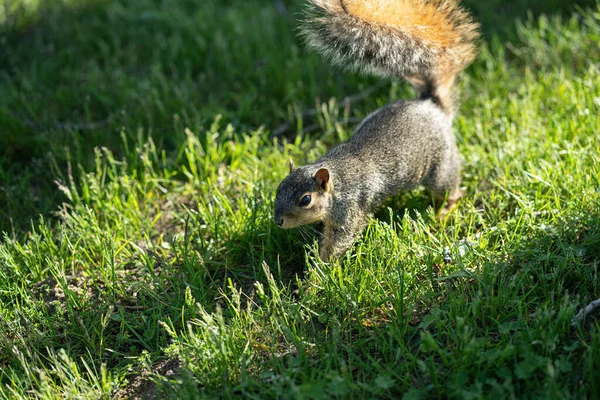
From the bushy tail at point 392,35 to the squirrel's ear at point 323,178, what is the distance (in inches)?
22.5

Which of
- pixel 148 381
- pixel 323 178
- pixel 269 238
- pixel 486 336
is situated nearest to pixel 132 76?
pixel 269 238

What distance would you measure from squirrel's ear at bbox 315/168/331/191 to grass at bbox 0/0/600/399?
321mm

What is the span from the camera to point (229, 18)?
5219mm

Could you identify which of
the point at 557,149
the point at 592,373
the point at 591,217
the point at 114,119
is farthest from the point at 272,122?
the point at 592,373

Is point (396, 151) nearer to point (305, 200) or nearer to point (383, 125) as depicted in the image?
point (383, 125)

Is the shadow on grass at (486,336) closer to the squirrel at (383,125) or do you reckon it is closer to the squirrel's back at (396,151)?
the squirrel at (383,125)

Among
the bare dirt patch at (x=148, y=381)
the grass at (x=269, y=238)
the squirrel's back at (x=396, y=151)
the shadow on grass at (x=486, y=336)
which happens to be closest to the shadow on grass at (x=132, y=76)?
the grass at (x=269, y=238)

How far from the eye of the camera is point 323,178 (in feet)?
9.37

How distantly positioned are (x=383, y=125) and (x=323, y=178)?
1.92 feet

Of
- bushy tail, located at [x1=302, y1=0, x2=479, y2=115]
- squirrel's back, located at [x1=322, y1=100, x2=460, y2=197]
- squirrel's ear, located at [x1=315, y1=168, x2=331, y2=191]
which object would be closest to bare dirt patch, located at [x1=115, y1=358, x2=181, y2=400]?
squirrel's ear, located at [x1=315, y1=168, x2=331, y2=191]

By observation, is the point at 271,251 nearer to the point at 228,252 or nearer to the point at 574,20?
the point at 228,252

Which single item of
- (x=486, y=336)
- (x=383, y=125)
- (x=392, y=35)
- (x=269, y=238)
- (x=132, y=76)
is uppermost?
(x=392, y=35)

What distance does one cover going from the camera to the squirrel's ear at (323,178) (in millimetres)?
2826

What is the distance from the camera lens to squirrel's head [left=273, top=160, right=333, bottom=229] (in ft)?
9.24
